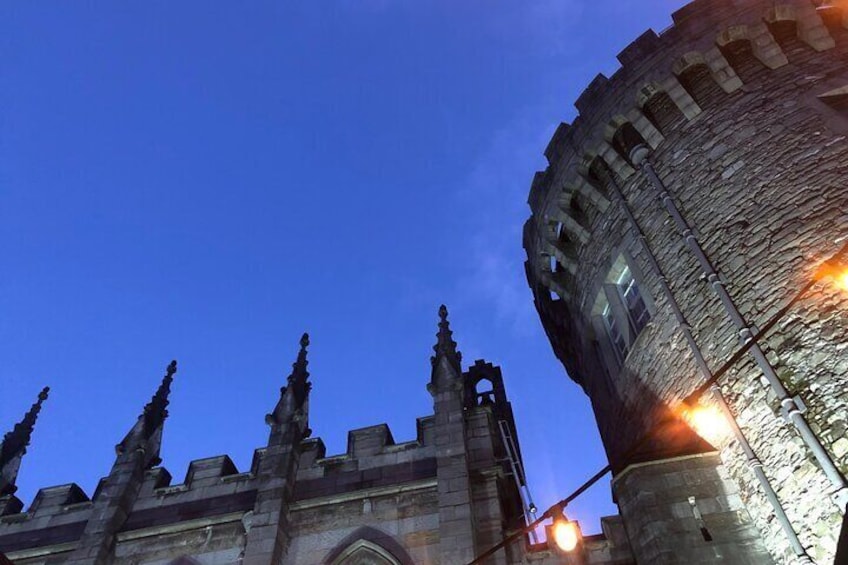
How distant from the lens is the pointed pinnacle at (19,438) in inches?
628

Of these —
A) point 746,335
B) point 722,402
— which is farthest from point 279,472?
point 746,335

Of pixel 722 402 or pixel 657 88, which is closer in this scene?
pixel 722 402

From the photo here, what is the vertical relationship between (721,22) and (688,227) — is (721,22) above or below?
above

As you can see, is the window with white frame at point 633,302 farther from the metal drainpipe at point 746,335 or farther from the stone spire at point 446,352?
the stone spire at point 446,352

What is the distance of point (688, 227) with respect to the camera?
11.4 m

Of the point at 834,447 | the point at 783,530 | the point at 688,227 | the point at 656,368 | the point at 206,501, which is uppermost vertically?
the point at 688,227

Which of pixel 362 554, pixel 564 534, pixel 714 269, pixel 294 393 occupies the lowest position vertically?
pixel 564 534

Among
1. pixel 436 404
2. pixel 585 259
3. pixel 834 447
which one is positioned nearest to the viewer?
pixel 834 447

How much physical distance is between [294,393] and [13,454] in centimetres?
724

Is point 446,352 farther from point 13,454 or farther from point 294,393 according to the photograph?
point 13,454

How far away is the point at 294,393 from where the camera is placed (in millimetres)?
14211

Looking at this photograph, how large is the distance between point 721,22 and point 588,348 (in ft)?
22.7

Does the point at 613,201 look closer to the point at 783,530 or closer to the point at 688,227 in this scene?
the point at 688,227

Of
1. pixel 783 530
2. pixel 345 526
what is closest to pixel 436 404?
pixel 345 526
